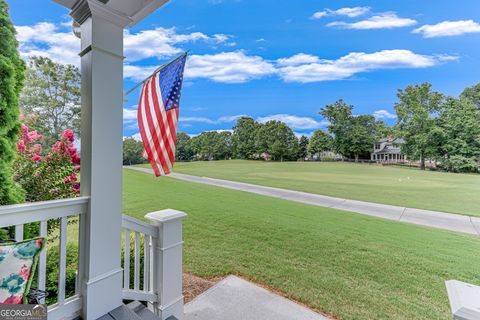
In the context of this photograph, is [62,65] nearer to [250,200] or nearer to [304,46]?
[250,200]

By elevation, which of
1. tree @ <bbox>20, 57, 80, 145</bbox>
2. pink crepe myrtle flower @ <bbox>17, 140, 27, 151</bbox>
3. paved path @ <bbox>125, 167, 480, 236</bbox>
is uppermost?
tree @ <bbox>20, 57, 80, 145</bbox>

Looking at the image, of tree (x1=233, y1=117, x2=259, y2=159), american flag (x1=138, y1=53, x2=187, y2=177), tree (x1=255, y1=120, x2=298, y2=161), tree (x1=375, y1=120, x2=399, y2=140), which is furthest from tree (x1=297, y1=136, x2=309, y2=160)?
american flag (x1=138, y1=53, x2=187, y2=177)

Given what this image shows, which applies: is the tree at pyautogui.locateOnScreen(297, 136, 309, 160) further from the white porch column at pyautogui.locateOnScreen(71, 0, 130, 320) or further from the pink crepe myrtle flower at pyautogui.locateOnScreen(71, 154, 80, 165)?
the white porch column at pyautogui.locateOnScreen(71, 0, 130, 320)

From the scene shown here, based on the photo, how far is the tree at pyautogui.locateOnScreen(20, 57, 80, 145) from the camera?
3166 mm

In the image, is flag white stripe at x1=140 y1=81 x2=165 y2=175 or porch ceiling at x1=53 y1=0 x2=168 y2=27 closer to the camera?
porch ceiling at x1=53 y1=0 x2=168 y2=27

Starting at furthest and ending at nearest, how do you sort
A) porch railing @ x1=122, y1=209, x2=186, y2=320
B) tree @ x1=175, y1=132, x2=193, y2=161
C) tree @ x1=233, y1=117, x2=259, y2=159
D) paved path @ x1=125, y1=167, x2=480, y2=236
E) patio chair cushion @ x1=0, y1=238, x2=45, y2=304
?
1. tree @ x1=233, y1=117, x2=259, y2=159
2. tree @ x1=175, y1=132, x2=193, y2=161
3. paved path @ x1=125, y1=167, x2=480, y2=236
4. porch railing @ x1=122, y1=209, x2=186, y2=320
5. patio chair cushion @ x1=0, y1=238, x2=45, y2=304

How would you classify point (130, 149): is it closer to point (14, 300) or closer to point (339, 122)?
point (14, 300)

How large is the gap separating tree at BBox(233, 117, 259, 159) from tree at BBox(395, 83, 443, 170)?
44.1 feet

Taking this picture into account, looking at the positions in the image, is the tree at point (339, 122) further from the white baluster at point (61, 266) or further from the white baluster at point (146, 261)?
the white baluster at point (61, 266)

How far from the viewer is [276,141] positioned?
968 inches

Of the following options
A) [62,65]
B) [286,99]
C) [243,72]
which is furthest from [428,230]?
[286,99]

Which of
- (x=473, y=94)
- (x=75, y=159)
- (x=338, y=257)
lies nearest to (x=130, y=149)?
(x=75, y=159)

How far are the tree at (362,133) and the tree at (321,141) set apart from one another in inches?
85.6

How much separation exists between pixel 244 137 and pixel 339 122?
9.51m
